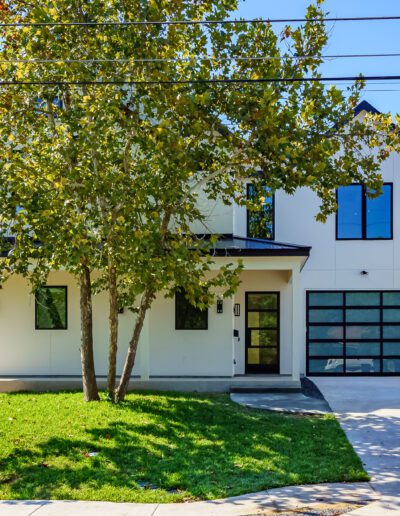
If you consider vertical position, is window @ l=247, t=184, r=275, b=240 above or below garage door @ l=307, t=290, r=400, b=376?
above

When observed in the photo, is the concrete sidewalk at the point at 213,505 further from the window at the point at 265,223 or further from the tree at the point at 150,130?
the window at the point at 265,223

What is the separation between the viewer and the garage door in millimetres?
17250

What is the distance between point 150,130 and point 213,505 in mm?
5716

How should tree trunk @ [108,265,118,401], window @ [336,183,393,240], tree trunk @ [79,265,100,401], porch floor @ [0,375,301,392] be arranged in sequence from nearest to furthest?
tree trunk @ [108,265,118,401] → tree trunk @ [79,265,100,401] → porch floor @ [0,375,301,392] → window @ [336,183,393,240]

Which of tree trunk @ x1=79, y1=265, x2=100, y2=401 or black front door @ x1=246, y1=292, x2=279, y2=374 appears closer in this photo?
tree trunk @ x1=79, y1=265, x2=100, y2=401

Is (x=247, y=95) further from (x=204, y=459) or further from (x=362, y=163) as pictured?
(x=204, y=459)

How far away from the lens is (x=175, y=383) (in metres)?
13.8

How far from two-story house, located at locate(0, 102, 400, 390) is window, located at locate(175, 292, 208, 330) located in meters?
0.02

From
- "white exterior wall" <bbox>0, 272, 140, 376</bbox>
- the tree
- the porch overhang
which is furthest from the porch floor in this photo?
the tree

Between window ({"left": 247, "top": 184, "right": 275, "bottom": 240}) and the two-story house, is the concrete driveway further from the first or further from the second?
window ({"left": 247, "top": 184, "right": 275, "bottom": 240})

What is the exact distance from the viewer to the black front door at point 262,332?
53.0ft

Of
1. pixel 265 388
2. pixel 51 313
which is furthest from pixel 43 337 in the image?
pixel 265 388

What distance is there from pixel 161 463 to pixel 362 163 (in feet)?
19.7

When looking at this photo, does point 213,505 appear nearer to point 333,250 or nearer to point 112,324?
point 112,324
